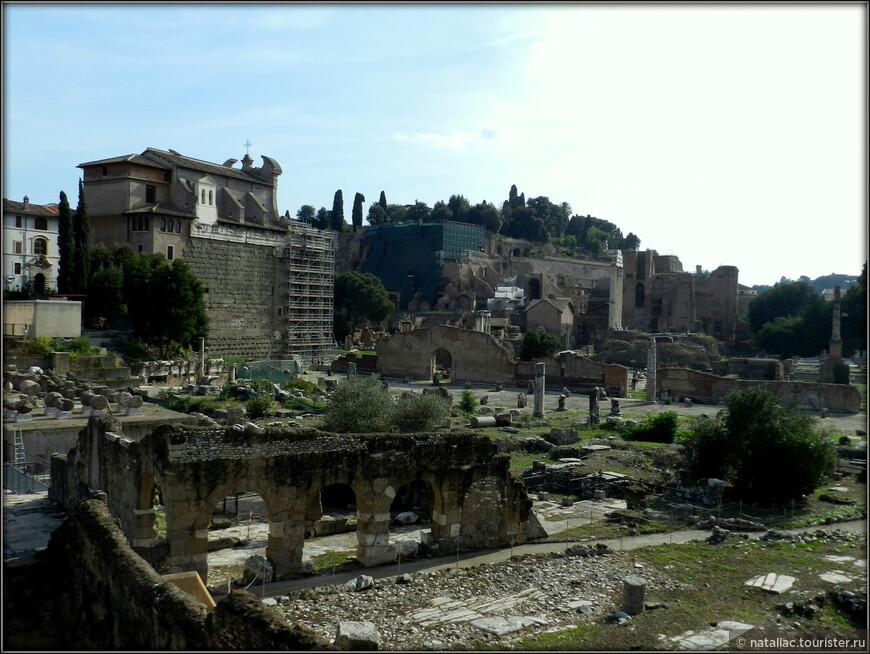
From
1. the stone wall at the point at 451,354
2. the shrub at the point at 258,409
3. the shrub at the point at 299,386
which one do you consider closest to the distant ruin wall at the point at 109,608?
the shrub at the point at 258,409

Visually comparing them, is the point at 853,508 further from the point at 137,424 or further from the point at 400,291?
the point at 400,291

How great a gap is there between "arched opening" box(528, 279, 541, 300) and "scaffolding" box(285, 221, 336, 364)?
110 ft

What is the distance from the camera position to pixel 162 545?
11305mm

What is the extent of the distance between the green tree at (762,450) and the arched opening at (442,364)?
26.7m

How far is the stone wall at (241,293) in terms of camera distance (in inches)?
1649

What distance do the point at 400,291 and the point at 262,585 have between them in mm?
73270

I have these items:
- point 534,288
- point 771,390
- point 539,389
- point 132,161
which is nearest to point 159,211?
point 132,161

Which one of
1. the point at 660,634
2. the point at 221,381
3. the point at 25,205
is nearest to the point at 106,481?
the point at 660,634

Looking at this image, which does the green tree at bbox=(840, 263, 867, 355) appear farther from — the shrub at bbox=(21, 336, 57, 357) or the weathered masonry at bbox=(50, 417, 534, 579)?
the shrub at bbox=(21, 336, 57, 357)

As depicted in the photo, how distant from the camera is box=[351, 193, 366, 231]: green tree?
9112cm

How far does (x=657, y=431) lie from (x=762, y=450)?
805 centimetres

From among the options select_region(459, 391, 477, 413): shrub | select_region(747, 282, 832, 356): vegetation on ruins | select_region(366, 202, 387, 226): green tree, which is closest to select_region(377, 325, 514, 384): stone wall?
select_region(459, 391, 477, 413): shrub

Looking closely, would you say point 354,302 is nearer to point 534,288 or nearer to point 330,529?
point 534,288

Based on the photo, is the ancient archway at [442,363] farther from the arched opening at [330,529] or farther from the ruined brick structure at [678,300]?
the arched opening at [330,529]
